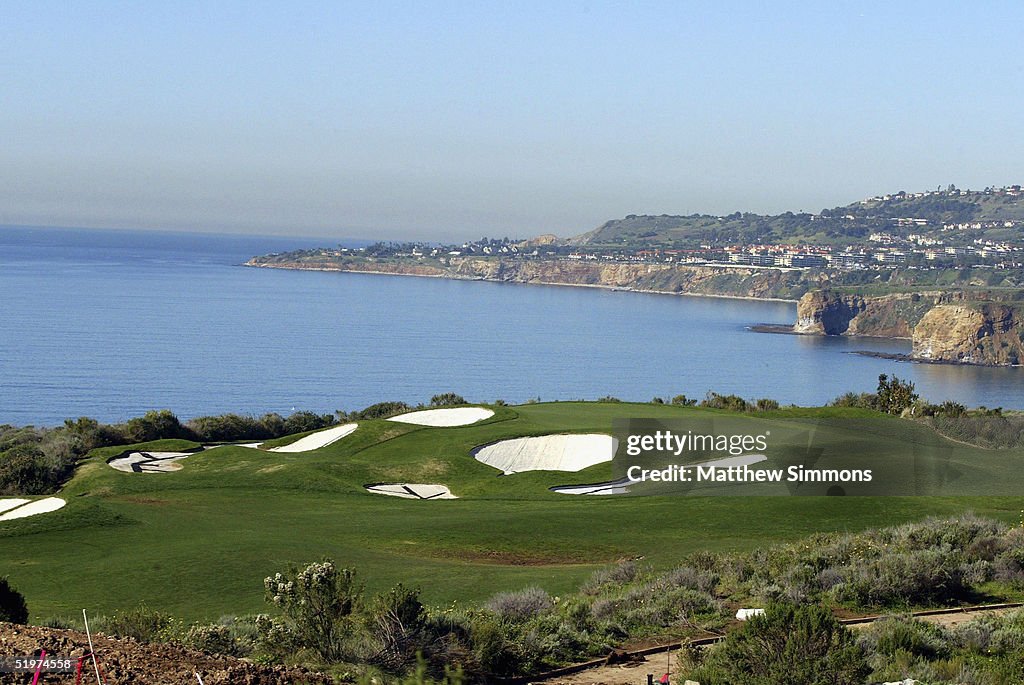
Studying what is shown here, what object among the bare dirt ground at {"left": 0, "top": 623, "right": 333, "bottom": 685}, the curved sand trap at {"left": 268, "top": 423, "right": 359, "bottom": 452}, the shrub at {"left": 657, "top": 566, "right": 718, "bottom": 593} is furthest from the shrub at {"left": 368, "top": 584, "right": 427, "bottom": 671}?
the curved sand trap at {"left": 268, "top": 423, "right": 359, "bottom": 452}

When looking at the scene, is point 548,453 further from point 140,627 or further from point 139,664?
point 139,664

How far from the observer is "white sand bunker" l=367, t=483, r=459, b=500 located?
2791 cm

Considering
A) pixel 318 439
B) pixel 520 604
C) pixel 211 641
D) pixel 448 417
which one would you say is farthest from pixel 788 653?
pixel 448 417

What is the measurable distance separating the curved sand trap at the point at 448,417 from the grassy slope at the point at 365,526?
431cm

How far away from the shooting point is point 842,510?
2252cm

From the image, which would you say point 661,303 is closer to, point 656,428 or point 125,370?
point 125,370

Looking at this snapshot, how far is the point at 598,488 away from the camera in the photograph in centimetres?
2855

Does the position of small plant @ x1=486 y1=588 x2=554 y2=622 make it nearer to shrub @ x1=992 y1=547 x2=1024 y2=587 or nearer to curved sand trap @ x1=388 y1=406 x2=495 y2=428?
shrub @ x1=992 y1=547 x2=1024 y2=587

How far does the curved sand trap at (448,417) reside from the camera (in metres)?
36.7

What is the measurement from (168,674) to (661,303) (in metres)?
184

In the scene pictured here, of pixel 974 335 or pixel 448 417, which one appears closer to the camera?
pixel 448 417

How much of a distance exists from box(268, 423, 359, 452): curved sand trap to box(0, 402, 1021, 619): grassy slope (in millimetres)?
2818

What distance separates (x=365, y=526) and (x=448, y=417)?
16.2m

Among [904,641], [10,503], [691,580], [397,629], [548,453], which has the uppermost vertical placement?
[397,629]
